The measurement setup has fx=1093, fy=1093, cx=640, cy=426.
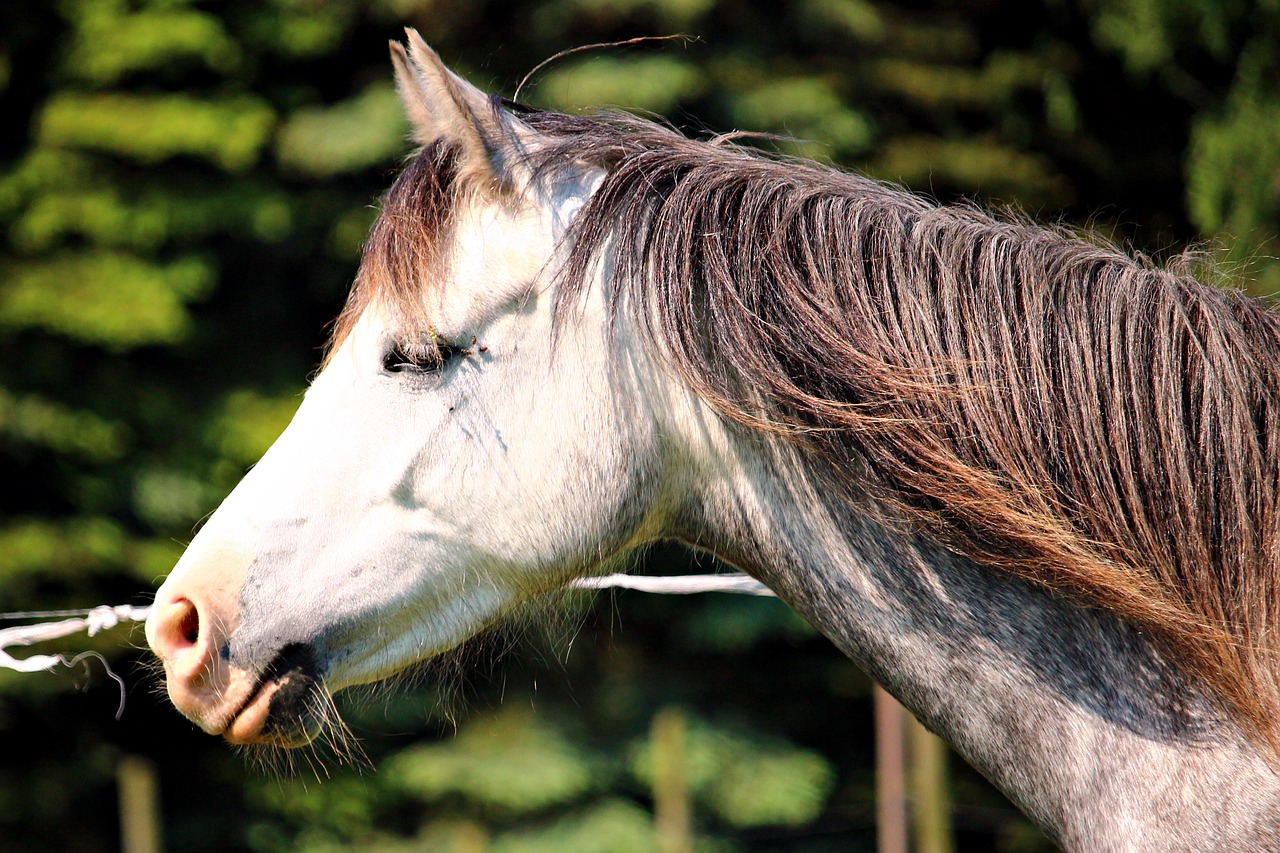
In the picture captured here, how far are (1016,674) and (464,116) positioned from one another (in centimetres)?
103

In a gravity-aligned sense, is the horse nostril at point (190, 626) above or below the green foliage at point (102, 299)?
above

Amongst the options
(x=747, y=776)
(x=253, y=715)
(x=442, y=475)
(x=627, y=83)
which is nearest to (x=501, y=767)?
(x=747, y=776)

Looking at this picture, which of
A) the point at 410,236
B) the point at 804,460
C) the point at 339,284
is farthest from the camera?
the point at 339,284

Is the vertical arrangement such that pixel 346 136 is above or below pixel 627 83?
below

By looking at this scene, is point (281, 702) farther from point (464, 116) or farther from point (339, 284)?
point (339, 284)

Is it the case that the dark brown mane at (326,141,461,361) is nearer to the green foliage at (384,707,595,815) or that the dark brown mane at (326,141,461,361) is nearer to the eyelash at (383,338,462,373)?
the eyelash at (383,338,462,373)

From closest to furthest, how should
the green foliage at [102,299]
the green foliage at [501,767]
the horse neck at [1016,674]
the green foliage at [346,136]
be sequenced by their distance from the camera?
the horse neck at [1016,674]
the green foliage at [102,299]
the green foliage at [346,136]
the green foliage at [501,767]

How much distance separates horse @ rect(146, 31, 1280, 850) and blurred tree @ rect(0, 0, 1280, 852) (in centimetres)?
443

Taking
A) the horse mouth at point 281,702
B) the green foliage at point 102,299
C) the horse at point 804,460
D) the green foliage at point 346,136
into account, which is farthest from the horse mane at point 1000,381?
the green foliage at point 102,299

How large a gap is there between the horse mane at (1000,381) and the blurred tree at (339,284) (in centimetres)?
463

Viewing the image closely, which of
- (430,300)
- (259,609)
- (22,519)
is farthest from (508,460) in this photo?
(22,519)

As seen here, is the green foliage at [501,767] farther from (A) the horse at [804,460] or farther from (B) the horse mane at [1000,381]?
(B) the horse mane at [1000,381]

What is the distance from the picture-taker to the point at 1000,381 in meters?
1.34

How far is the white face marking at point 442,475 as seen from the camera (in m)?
1.46
